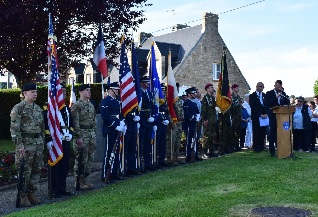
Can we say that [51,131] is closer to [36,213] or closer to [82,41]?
[36,213]

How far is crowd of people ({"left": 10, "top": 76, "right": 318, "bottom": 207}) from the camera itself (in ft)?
27.9

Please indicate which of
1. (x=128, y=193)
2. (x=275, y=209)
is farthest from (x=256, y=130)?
(x=275, y=209)

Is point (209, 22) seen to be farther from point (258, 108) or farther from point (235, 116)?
point (258, 108)

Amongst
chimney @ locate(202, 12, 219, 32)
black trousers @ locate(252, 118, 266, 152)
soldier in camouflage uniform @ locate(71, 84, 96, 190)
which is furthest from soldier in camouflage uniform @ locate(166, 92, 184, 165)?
chimney @ locate(202, 12, 219, 32)

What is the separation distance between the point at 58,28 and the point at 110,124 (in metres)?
6.30

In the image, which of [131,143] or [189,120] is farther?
[189,120]

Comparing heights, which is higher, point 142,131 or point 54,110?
point 54,110

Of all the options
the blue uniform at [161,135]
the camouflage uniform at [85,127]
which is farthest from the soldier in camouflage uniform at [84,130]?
the blue uniform at [161,135]

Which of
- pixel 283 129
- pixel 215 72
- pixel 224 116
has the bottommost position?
pixel 283 129

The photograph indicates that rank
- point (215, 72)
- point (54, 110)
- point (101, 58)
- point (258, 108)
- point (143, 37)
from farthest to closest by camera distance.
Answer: point (143, 37)
point (215, 72)
point (258, 108)
point (101, 58)
point (54, 110)

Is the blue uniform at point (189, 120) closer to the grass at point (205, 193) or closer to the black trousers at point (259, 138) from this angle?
the black trousers at point (259, 138)

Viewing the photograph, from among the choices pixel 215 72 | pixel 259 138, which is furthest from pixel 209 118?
pixel 215 72

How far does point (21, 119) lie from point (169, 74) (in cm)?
570

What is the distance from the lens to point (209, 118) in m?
13.8
